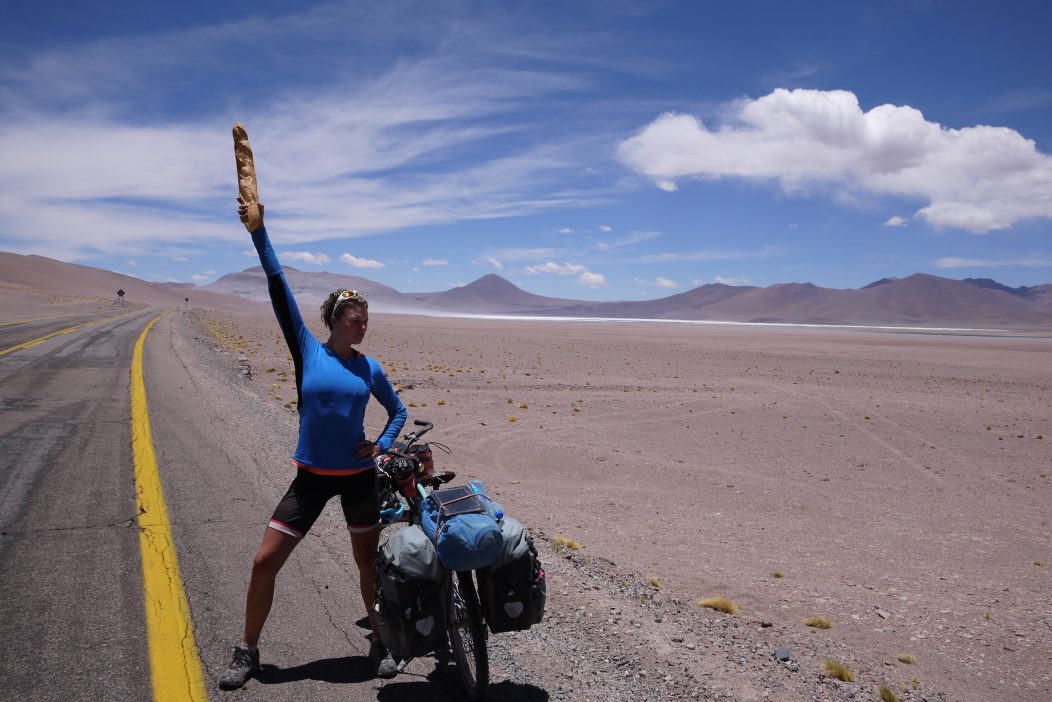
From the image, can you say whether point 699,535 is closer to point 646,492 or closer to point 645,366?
point 646,492

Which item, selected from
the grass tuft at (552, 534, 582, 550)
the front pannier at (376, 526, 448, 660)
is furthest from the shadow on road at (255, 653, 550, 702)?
the grass tuft at (552, 534, 582, 550)

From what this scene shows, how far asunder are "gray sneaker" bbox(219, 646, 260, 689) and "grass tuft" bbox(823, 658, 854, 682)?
3317mm

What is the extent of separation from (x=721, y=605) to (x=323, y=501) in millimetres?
3300

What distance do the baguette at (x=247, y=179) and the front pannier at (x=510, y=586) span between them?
1.94 metres

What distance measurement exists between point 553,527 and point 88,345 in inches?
787

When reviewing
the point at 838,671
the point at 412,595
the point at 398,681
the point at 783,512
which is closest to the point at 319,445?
the point at 412,595

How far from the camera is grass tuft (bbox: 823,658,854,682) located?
4175mm

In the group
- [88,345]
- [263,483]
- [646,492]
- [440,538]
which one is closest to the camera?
[440,538]

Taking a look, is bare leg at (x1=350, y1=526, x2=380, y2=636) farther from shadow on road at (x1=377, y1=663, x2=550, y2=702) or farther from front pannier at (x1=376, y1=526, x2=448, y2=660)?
front pannier at (x1=376, y1=526, x2=448, y2=660)

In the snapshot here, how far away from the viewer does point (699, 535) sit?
24.7 feet

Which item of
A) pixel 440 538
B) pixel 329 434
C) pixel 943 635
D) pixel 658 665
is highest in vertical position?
pixel 329 434

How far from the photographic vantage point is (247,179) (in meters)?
3.54

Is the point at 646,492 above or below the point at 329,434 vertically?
below

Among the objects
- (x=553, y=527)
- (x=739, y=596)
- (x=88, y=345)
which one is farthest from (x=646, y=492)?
(x=88, y=345)
